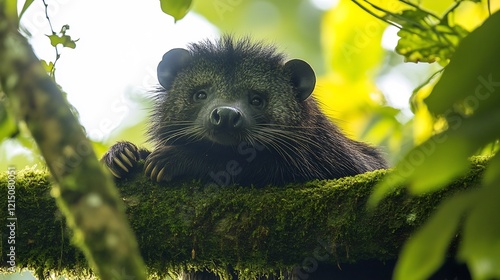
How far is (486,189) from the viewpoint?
50.7 inches

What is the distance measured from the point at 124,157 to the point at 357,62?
2.44 meters

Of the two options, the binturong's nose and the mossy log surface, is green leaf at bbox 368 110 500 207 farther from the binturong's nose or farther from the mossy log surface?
the binturong's nose

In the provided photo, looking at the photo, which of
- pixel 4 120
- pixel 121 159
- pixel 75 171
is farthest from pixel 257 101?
pixel 75 171

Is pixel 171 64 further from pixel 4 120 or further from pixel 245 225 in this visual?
pixel 4 120

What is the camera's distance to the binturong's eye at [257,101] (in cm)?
646

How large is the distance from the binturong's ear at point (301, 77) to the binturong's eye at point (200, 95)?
3.14ft

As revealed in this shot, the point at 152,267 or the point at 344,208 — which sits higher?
the point at 344,208

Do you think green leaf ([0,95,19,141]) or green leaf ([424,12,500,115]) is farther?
green leaf ([0,95,19,141])

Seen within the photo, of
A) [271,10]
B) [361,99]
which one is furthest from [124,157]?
[271,10]

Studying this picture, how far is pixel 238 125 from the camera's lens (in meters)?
5.79

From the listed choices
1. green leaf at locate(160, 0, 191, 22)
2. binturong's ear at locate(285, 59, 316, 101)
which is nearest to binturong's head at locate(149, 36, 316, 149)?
binturong's ear at locate(285, 59, 316, 101)

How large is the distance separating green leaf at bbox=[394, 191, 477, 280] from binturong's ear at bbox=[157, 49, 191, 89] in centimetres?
562

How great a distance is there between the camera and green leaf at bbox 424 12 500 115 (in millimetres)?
1352

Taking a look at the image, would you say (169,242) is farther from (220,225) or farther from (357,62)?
(357,62)
